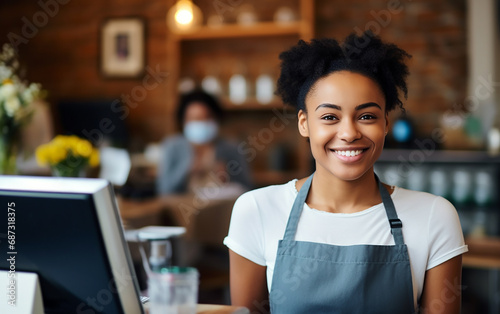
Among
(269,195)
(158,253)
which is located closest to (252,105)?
(158,253)

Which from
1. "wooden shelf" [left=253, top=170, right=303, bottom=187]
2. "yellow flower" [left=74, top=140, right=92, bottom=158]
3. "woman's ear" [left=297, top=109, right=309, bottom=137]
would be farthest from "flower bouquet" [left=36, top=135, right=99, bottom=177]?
"wooden shelf" [left=253, top=170, right=303, bottom=187]

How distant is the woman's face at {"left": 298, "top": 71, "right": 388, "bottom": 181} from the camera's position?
1.30 meters

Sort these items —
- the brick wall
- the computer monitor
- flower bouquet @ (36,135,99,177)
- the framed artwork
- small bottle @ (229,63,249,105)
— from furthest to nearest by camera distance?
the framed artwork → small bottle @ (229,63,249,105) → the brick wall → flower bouquet @ (36,135,99,177) → the computer monitor

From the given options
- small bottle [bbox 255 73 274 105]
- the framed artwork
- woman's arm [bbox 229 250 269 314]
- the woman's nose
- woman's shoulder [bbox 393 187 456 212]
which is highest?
the framed artwork

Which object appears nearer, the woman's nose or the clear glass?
the clear glass

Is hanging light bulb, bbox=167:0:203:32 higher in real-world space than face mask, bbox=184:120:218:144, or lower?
higher

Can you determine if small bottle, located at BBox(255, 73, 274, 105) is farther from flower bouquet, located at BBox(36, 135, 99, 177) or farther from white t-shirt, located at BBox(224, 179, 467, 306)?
white t-shirt, located at BBox(224, 179, 467, 306)

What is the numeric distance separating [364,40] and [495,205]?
7.16ft

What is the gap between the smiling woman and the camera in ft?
4.31

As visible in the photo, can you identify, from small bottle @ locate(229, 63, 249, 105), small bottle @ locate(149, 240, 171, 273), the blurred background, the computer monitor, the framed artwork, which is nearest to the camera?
the computer monitor

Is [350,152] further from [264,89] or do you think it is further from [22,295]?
[264,89]

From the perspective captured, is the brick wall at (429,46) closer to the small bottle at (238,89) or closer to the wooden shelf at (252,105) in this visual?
the wooden shelf at (252,105)

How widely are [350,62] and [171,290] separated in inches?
28.9

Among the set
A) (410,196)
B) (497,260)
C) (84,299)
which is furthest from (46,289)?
(497,260)
